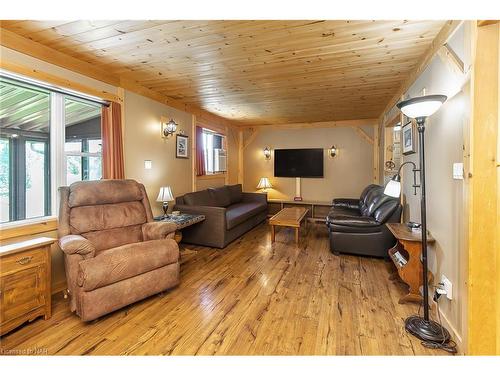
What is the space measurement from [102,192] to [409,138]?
11.7ft

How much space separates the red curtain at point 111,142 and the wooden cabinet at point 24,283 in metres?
1.15

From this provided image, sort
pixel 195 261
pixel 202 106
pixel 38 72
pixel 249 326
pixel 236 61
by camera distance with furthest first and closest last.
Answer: pixel 202 106 < pixel 195 261 < pixel 236 61 < pixel 38 72 < pixel 249 326

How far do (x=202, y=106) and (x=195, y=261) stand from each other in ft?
9.32

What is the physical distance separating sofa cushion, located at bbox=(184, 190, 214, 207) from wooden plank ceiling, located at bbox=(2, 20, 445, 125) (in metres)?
1.64

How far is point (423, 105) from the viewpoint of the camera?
174cm

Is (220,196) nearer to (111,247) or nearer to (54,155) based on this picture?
(111,247)

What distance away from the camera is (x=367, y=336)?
6.14 ft

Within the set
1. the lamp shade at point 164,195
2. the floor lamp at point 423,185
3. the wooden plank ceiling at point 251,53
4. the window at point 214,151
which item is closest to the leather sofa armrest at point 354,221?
the floor lamp at point 423,185

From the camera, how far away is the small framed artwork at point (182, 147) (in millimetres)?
4324

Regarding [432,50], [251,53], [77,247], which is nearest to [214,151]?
[251,53]

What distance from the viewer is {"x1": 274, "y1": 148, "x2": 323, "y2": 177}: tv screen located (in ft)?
20.3

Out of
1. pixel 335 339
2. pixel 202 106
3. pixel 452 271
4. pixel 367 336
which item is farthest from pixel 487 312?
pixel 202 106

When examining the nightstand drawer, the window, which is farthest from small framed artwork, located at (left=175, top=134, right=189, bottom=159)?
the nightstand drawer
